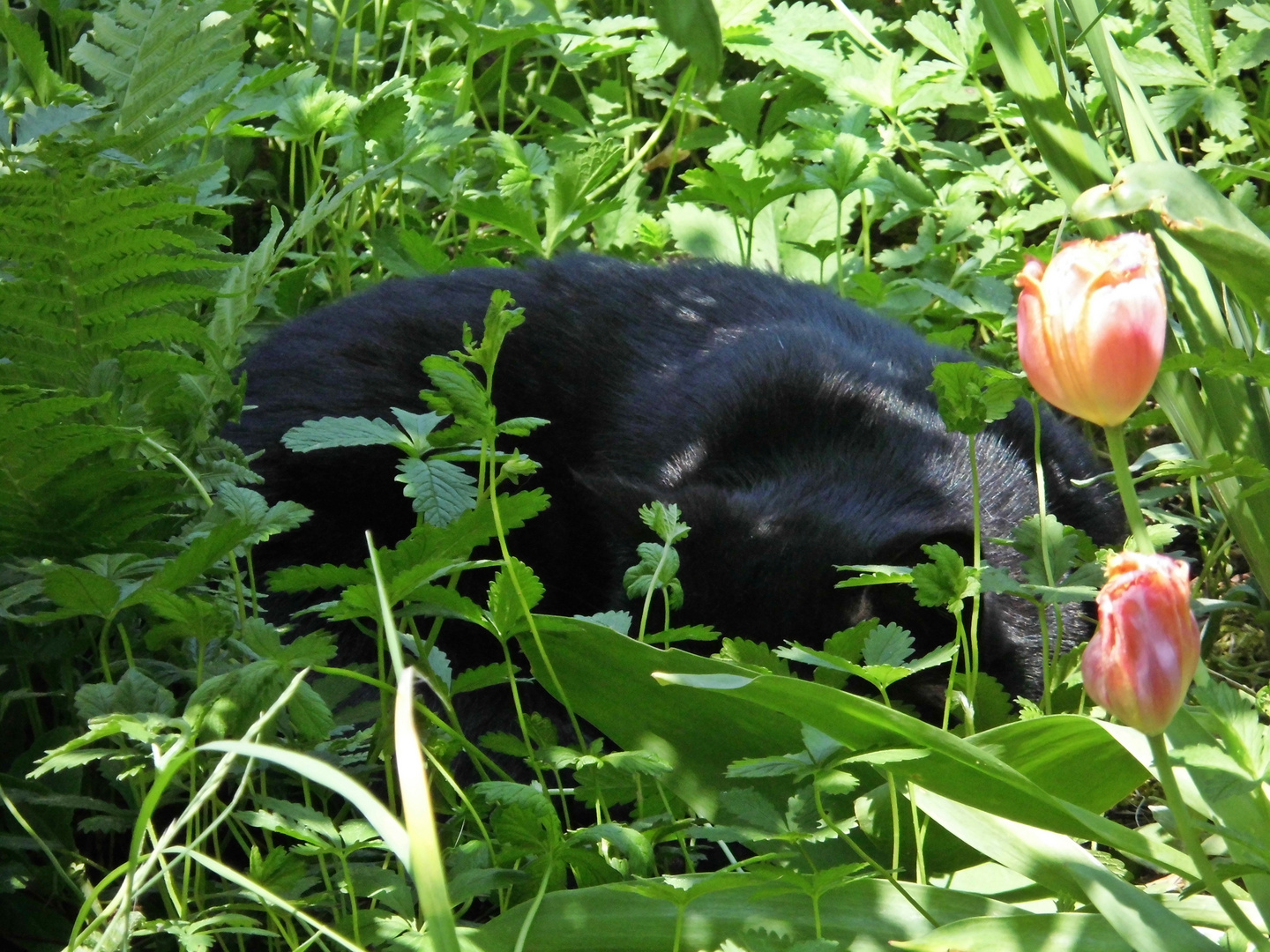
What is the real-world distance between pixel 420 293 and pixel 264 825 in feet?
4.92

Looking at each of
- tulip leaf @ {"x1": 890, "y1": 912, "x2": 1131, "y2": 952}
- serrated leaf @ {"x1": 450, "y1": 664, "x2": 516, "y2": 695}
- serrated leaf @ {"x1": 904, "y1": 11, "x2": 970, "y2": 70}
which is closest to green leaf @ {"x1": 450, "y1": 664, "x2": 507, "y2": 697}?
serrated leaf @ {"x1": 450, "y1": 664, "x2": 516, "y2": 695}

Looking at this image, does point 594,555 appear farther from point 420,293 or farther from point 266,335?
point 266,335

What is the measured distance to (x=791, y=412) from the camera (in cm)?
233

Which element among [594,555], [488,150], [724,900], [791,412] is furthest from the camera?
[488,150]

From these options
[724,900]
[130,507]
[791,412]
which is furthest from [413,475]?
[791,412]

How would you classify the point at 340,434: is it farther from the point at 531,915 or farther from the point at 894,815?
the point at 894,815

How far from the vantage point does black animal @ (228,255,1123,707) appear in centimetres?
195

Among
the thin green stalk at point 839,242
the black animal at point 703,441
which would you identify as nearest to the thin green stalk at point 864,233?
the thin green stalk at point 839,242

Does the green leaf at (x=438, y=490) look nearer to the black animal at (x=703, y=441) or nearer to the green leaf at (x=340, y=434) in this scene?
the green leaf at (x=340, y=434)

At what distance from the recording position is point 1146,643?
669 millimetres

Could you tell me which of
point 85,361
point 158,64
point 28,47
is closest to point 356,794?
point 85,361

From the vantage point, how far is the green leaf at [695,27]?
2.91 ft

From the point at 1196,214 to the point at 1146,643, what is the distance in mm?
487

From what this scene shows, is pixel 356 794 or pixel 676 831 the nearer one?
pixel 356 794
